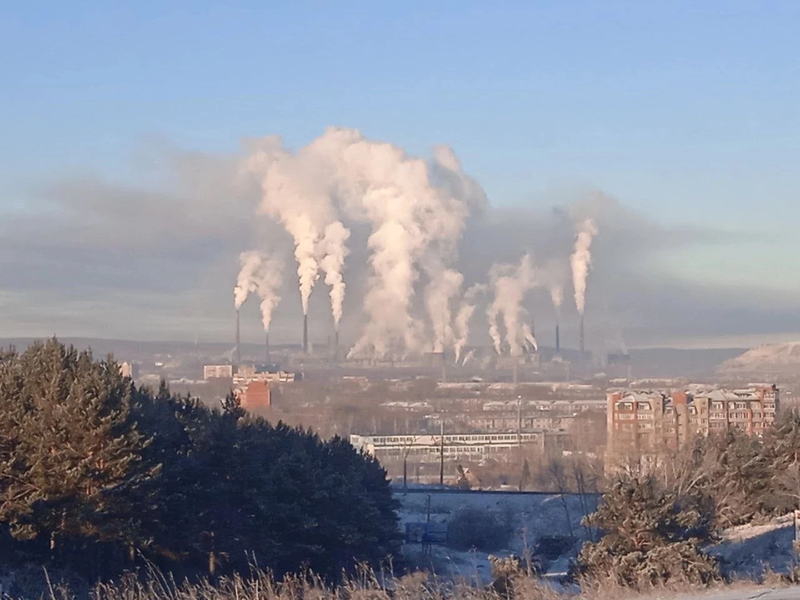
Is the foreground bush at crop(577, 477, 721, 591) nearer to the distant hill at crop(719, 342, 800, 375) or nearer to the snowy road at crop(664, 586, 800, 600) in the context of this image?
the snowy road at crop(664, 586, 800, 600)

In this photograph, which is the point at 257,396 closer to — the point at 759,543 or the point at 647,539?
the point at 759,543

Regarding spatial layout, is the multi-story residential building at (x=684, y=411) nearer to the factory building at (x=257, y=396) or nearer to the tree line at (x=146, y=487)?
the factory building at (x=257, y=396)

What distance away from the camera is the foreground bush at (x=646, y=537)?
12.0 meters

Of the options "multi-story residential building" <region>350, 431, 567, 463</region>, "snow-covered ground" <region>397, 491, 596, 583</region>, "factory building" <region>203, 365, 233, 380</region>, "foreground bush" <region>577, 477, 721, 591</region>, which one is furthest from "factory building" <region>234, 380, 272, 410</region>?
"foreground bush" <region>577, 477, 721, 591</region>

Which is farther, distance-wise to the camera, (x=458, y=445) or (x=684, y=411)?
(x=458, y=445)

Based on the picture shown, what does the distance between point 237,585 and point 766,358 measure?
141771 millimetres

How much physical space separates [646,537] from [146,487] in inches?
396

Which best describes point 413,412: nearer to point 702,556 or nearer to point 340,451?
point 340,451

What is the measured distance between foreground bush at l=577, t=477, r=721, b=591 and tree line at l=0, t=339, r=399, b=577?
920 centimetres

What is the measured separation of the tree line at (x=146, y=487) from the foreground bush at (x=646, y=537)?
30.2ft

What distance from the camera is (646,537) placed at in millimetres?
13086

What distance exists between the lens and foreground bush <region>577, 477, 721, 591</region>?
1201cm

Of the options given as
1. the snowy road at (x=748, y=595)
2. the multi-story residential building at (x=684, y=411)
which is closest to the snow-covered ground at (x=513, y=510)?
the snowy road at (x=748, y=595)

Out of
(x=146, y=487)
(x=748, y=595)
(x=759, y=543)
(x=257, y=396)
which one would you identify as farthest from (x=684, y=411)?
(x=748, y=595)
